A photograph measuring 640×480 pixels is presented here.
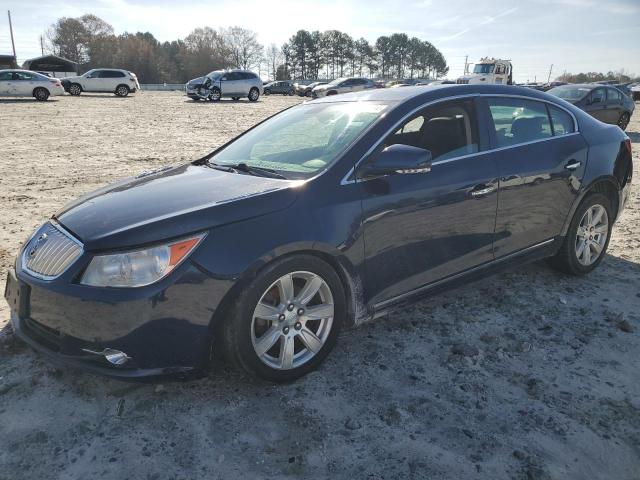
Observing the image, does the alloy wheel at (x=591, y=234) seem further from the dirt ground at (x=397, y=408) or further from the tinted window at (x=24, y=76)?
the tinted window at (x=24, y=76)

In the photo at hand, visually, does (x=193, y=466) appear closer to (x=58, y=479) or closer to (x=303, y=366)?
(x=58, y=479)

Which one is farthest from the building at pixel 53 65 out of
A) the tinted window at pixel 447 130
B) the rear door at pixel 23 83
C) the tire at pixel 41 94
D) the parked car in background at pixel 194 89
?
the tinted window at pixel 447 130

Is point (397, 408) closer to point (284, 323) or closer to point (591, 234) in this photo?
point (284, 323)

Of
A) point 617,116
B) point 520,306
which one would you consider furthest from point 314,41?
point 520,306

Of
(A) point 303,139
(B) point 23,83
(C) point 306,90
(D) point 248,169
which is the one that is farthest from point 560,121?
(C) point 306,90

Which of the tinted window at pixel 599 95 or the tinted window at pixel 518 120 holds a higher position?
the tinted window at pixel 599 95

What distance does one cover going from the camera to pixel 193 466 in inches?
87.4

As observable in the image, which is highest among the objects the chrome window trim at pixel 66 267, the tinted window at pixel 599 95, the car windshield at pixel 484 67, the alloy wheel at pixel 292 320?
the car windshield at pixel 484 67

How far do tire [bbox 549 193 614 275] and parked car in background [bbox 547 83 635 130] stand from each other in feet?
35.2

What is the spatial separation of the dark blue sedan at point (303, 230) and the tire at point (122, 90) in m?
32.5

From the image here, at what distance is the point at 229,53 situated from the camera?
311 ft

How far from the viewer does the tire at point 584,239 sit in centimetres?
414

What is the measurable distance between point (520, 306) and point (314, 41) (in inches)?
4339

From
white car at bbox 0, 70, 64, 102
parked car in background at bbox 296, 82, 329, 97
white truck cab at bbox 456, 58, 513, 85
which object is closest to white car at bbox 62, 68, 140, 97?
white car at bbox 0, 70, 64, 102
